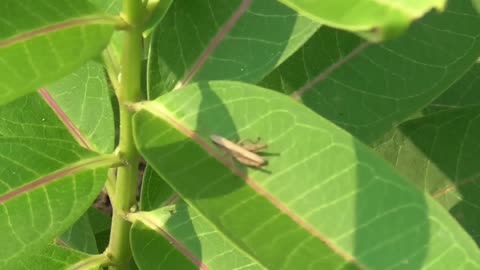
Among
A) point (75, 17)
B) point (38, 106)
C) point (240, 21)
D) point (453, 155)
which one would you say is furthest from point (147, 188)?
point (453, 155)

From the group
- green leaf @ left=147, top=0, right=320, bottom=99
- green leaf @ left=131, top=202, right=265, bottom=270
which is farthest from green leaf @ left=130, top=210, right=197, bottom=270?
green leaf @ left=147, top=0, right=320, bottom=99

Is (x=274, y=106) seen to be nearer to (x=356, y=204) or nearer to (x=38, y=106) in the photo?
(x=356, y=204)

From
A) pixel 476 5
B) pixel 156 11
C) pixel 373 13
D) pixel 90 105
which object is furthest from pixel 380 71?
pixel 373 13

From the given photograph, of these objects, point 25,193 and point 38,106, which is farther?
point 38,106

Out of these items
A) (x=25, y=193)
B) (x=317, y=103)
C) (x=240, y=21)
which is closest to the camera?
(x=25, y=193)

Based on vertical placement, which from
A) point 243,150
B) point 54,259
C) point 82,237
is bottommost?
point 82,237

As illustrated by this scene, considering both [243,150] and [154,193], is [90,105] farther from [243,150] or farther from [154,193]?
[243,150]

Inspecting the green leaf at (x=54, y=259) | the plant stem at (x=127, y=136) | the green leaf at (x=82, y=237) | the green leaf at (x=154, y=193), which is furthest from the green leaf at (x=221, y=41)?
the green leaf at (x=82, y=237)

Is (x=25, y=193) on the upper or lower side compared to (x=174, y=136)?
lower

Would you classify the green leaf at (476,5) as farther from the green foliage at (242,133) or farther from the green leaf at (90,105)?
the green leaf at (90,105)
